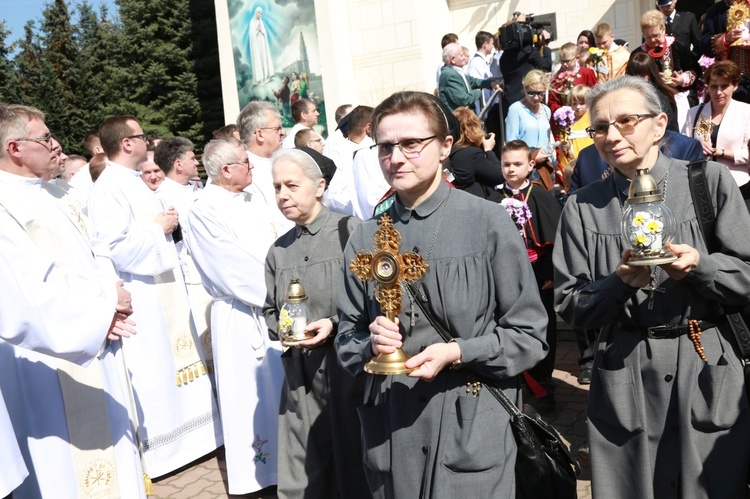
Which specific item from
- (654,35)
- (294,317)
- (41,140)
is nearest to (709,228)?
(294,317)

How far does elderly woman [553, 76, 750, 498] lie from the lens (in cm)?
280

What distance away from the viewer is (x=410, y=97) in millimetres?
2807

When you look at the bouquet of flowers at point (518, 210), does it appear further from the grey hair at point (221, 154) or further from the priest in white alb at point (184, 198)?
the priest in white alb at point (184, 198)

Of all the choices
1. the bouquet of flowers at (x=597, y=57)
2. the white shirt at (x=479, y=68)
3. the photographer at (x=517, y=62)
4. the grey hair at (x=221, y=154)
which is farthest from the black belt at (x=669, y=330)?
the white shirt at (x=479, y=68)

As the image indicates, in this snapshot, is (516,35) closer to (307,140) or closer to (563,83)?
(563,83)

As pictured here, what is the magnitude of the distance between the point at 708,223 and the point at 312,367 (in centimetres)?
229

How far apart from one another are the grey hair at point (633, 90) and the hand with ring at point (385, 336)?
→ 1276 millimetres

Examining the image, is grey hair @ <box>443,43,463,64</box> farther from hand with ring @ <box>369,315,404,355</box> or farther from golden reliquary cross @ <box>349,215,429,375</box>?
hand with ring @ <box>369,315,404,355</box>

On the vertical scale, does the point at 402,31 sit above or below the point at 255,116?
above

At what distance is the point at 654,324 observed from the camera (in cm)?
290

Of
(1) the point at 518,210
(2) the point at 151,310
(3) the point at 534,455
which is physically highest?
(1) the point at 518,210

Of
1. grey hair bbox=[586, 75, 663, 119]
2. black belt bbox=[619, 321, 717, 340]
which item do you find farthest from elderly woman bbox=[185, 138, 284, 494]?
black belt bbox=[619, 321, 717, 340]

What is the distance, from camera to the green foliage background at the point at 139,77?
29.7 metres

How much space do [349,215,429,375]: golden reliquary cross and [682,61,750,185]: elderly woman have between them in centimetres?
466
